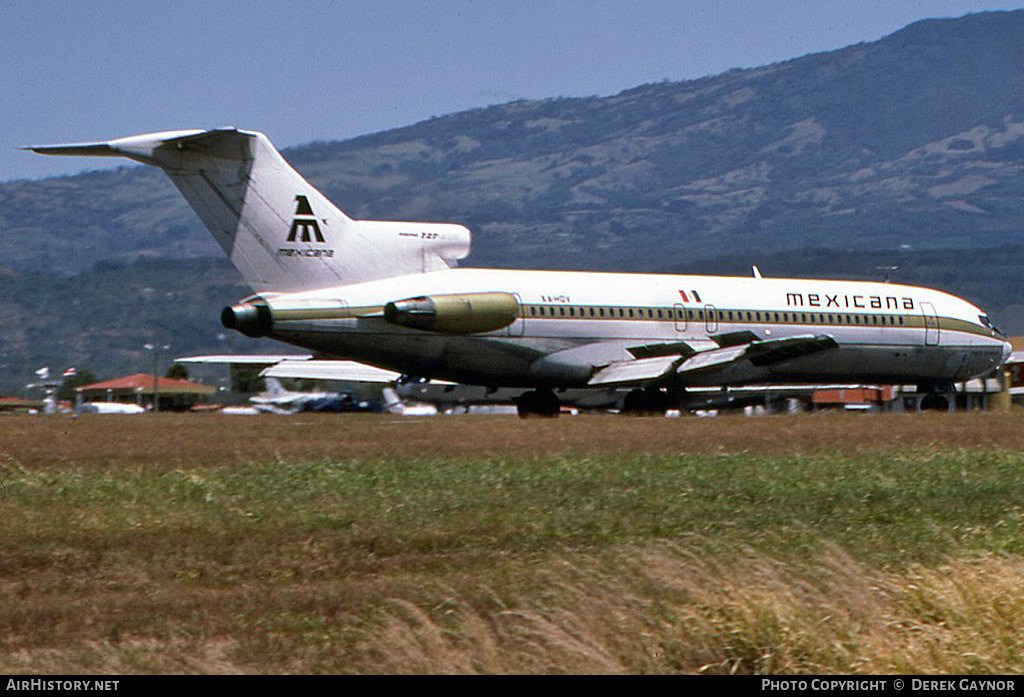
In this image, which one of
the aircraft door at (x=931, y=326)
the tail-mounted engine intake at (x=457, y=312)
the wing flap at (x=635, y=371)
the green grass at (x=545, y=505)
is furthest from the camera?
the aircraft door at (x=931, y=326)

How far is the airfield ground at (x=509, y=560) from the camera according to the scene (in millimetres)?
12336

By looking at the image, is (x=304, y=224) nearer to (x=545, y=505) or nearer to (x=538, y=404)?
(x=538, y=404)

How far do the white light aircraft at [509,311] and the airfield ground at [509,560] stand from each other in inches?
432

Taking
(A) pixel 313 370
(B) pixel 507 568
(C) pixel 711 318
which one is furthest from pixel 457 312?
(B) pixel 507 568

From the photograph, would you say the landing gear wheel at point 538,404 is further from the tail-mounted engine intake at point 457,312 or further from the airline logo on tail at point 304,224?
the airline logo on tail at point 304,224

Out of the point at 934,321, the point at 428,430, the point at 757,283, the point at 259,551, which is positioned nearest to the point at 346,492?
the point at 259,551

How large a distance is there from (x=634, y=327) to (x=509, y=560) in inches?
1002

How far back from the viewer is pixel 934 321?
4638 centimetres

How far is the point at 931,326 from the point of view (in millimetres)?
46250

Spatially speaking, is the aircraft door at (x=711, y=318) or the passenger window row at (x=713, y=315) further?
the aircraft door at (x=711, y=318)

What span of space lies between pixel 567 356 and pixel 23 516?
23551 mm

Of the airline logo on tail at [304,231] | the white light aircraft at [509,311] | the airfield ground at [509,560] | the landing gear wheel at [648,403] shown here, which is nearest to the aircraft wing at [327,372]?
the white light aircraft at [509,311]

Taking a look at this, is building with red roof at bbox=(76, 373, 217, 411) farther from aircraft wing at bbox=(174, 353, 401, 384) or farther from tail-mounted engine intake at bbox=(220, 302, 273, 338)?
tail-mounted engine intake at bbox=(220, 302, 273, 338)

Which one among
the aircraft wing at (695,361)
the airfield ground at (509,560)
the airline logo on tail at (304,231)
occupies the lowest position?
the airfield ground at (509,560)
